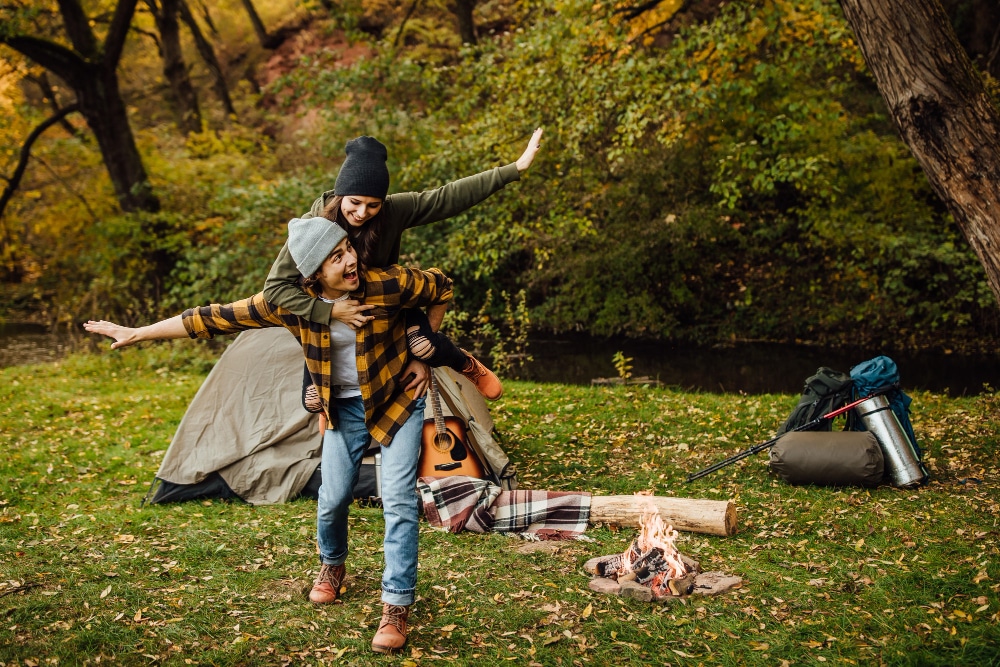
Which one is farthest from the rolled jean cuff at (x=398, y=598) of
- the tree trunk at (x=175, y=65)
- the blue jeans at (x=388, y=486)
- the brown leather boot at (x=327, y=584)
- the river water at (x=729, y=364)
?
the tree trunk at (x=175, y=65)

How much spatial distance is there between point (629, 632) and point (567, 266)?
12.3 meters

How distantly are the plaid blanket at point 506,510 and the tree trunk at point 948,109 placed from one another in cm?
289

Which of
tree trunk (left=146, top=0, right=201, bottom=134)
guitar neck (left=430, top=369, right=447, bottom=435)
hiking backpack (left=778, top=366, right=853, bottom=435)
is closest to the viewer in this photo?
guitar neck (left=430, top=369, right=447, bottom=435)

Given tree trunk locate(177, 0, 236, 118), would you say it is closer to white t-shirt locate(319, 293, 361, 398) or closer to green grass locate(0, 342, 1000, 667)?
green grass locate(0, 342, 1000, 667)

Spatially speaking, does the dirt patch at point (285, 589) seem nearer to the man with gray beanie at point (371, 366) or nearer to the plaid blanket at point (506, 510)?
the man with gray beanie at point (371, 366)

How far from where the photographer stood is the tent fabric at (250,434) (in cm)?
604

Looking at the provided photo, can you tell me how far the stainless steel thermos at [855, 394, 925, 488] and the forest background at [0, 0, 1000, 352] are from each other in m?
4.92

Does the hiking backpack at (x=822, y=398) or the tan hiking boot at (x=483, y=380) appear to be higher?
the tan hiking boot at (x=483, y=380)

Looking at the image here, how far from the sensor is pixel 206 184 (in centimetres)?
1556

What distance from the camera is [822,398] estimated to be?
5.96m

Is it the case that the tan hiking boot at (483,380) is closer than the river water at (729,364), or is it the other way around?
the tan hiking boot at (483,380)

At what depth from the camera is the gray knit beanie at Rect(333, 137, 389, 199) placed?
3.55 meters

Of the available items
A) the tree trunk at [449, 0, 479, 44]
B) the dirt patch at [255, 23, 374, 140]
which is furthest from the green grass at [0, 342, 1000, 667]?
the dirt patch at [255, 23, 374, 140]

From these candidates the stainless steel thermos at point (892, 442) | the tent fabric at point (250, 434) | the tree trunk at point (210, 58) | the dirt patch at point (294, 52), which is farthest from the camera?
the tree trunk at point (210, 58)
